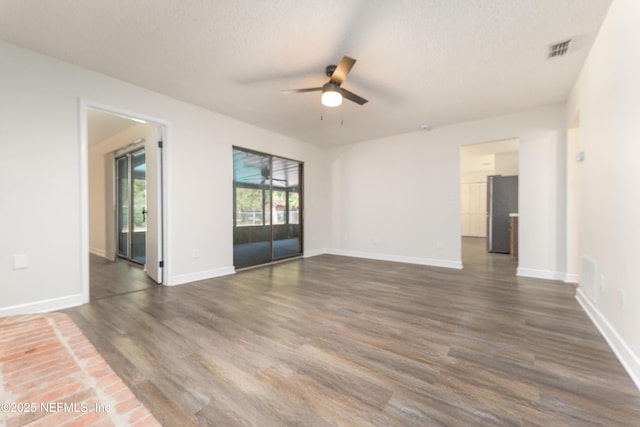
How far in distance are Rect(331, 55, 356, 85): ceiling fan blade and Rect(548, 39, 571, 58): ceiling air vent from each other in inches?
75.4

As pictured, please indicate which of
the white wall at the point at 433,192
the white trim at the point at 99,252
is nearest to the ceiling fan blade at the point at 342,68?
the white wall at the point at 433,192

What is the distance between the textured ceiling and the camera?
1971 mm

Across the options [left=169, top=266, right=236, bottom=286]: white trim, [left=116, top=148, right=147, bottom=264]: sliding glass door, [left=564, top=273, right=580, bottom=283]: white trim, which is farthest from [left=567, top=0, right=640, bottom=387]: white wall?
[left=116, top=148, right=147, bottom=264]: sliding glass door

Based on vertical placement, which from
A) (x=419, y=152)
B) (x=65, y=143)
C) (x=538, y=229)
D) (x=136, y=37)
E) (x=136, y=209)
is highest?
(x=136, y=37)

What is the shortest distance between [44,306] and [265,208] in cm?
318

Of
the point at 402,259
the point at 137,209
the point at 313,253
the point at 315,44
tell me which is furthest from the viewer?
the point at 313,253

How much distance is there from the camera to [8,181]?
2.38 meters

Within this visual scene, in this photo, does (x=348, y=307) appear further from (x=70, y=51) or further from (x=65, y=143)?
(x=70, y=51)

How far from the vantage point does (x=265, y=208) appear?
5.05 metres

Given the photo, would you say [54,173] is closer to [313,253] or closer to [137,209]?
[137,209]

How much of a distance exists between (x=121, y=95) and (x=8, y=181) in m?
1.41

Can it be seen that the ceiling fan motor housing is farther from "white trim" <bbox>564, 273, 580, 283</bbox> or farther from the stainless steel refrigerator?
A: the stainless steel refrigerator

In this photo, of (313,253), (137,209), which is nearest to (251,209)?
(313,253)

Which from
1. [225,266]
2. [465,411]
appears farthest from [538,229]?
[225,266]
